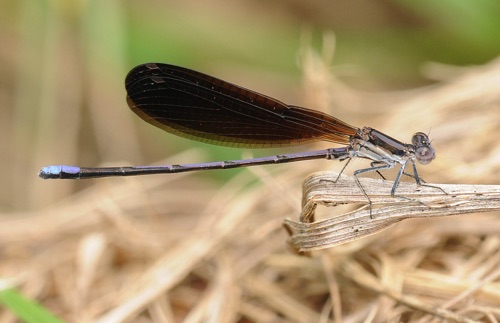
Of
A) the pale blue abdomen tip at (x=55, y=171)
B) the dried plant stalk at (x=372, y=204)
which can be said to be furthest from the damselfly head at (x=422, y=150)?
the pale blue abdomen tip at (x=55, y=171)

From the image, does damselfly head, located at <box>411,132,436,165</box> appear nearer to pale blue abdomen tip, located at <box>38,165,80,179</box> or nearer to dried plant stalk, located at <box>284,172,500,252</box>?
dried plant stalk, located at <box>284,172,500,252</box>

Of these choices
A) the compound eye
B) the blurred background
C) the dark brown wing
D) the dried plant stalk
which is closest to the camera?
the dried plant stalk

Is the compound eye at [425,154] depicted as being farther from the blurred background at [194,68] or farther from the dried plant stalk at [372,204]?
the blurred background at [194,68]

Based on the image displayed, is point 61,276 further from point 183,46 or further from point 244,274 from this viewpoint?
point 183,46

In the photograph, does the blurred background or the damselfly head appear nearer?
the damselfly head

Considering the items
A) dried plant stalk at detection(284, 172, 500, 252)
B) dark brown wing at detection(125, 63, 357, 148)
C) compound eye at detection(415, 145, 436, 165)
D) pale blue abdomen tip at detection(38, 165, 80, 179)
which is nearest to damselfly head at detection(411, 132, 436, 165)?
compound eye at detection(415, 145, 436, 165)

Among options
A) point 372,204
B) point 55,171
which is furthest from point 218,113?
point 372,204

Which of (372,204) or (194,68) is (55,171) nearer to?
(372,204)
